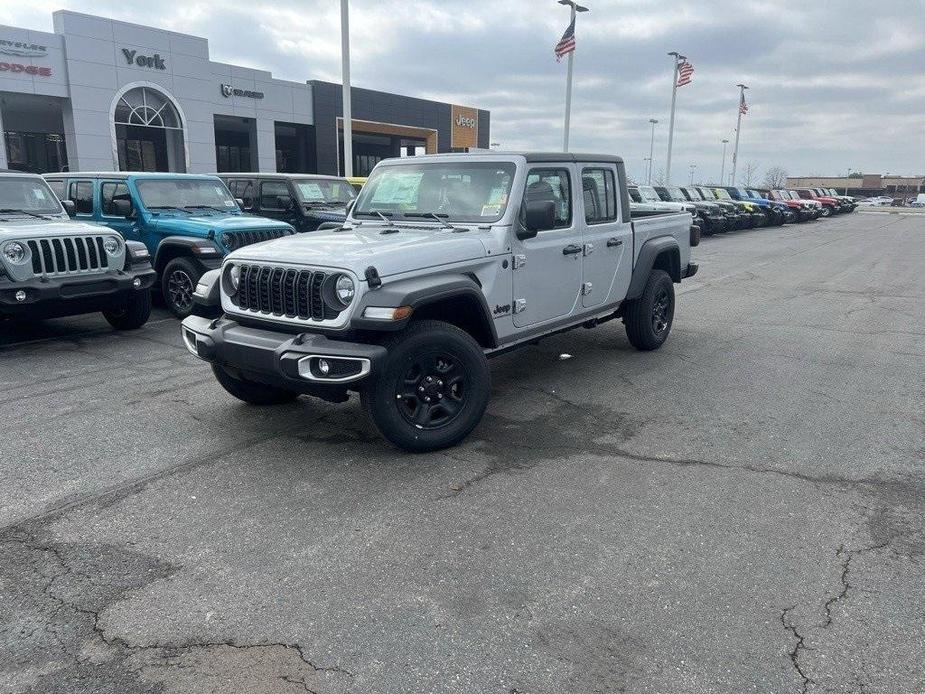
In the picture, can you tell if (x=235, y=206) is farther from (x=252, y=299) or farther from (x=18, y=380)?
(x=252, y=299)

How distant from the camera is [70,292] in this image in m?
7.61

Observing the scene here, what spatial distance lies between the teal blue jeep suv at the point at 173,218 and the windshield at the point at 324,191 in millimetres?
1974

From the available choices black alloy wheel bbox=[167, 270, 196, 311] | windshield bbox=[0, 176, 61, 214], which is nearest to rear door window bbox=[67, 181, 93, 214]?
windshield bbox=[0, 176, 61, 214]

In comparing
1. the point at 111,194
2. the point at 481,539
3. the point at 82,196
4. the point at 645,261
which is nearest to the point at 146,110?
the point at 82,196

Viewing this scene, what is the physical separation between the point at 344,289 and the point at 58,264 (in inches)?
192

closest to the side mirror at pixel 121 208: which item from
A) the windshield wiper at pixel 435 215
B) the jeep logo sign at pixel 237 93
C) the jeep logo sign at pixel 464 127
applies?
the windshield wiper at pixel 435 215

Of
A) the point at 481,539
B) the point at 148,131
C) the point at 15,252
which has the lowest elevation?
the point at 481,539

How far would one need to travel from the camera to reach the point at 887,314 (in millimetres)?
10172

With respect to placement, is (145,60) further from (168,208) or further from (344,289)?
(344,289)

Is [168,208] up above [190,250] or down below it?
above

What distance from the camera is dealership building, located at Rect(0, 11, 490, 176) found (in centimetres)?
2586

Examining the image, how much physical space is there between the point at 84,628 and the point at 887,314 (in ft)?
34.8

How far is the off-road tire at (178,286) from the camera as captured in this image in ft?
30.0

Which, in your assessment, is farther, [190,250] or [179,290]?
[179,290]
